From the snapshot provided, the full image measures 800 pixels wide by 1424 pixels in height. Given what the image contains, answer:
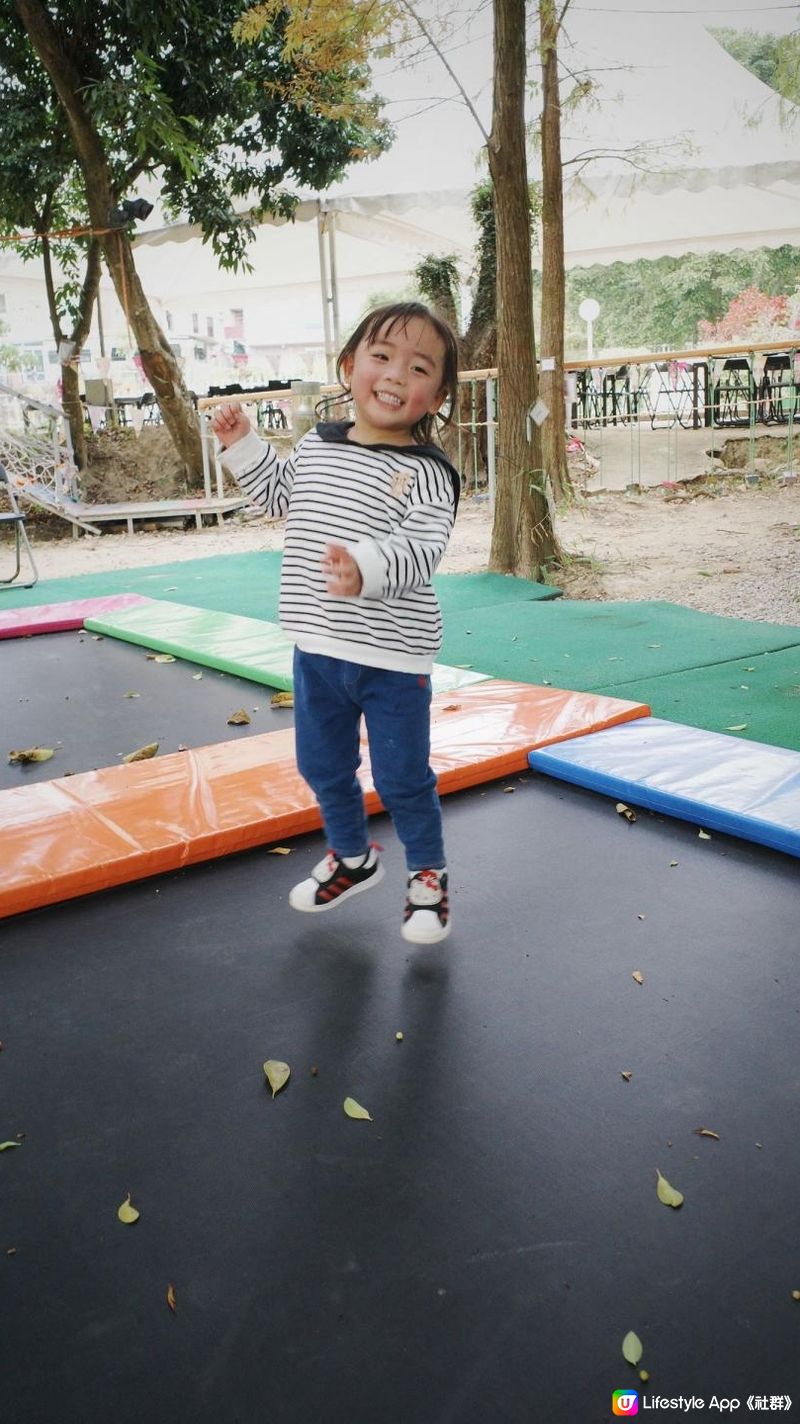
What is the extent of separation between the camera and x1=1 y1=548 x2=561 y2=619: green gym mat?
4323 mm

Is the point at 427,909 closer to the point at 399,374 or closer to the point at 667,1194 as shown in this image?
the point at 667,1194

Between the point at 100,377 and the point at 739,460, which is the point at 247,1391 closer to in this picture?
A: the point at 739,460

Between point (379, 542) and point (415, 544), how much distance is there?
5cm

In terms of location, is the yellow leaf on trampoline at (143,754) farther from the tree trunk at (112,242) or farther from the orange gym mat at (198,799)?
the tree trunk at (112,242)

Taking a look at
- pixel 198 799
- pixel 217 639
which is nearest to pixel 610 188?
pixel 217 639

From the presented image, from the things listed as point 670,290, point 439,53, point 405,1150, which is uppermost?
point 670,290

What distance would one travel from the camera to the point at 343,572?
131 cm

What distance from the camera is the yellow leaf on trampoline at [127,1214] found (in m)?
1.00

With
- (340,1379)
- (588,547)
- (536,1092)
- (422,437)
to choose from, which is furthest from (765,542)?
(340,1379)

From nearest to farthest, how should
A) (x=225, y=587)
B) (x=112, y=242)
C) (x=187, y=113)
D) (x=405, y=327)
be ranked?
1. (x=405, y=327)
2. (x=225, y=587)
3. (x=187, y=113)
4. (x=112, y=242)

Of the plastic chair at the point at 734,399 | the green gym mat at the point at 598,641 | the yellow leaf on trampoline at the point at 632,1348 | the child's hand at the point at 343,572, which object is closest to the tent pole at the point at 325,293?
the plastic chair at the point at 734,399

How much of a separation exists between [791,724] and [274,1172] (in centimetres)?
180

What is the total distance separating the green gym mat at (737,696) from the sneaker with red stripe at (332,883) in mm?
1060

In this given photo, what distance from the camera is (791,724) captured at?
246cm
